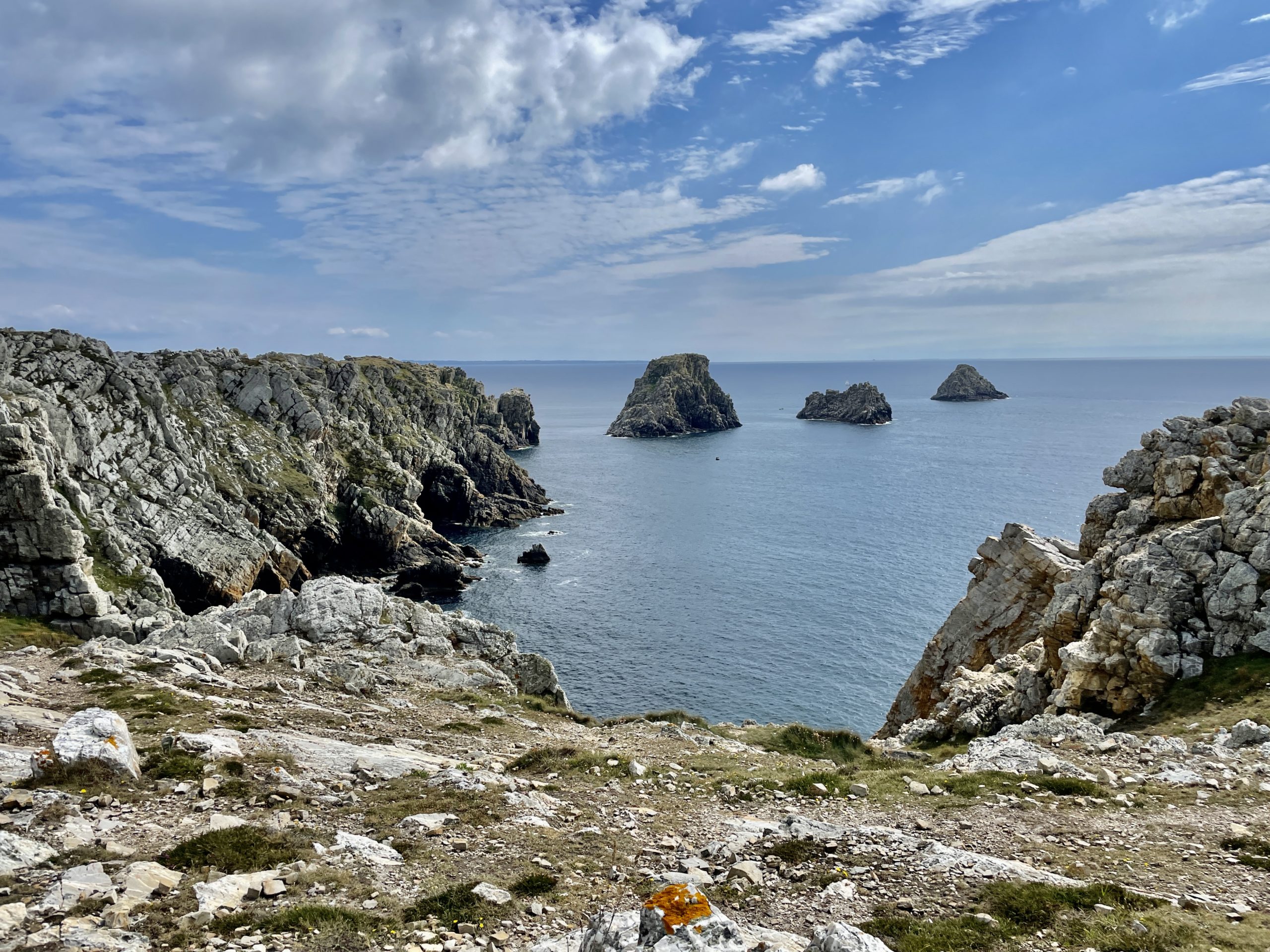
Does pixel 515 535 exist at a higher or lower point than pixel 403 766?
lower

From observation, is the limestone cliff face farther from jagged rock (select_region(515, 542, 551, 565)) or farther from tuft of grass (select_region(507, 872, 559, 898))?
tuft of grass (select_region(507, 872, 559, 898))

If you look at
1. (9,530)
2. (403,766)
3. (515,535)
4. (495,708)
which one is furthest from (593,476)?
(403,766)

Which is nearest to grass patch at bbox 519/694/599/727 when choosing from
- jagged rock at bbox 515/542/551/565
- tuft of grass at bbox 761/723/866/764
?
tuft of grass at bbox 761/723/866/764

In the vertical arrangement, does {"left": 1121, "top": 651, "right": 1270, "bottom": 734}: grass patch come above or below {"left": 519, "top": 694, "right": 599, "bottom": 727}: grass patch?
above

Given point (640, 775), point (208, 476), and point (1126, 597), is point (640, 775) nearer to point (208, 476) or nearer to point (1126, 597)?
point (1126, 597)

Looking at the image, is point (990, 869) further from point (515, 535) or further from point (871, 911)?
point (515, 535)

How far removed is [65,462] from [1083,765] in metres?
85.3

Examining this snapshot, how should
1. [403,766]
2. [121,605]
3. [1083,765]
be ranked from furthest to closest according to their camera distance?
[121,605]
[1083,765]
[403,766]

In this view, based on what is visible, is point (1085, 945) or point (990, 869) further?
point (990, 869)

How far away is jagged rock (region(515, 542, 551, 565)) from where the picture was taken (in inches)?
4264

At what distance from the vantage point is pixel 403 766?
2048 centimetres

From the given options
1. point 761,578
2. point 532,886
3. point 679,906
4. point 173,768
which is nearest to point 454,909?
point 532,886

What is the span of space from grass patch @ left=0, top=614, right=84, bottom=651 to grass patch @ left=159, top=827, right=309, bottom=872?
27.0 m

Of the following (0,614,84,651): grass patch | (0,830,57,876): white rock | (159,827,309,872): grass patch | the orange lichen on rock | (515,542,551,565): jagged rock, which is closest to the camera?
the orange lichen on rock
